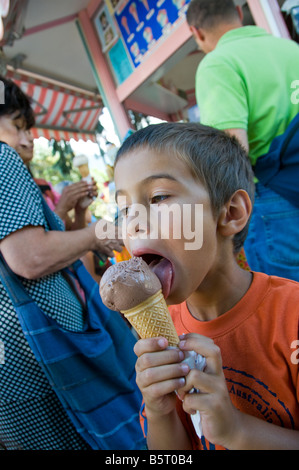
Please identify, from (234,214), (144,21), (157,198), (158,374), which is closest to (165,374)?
(158,374)

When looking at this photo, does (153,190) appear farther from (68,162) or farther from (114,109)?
(68,162)

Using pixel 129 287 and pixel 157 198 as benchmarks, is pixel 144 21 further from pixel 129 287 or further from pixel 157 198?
pixel 129 287

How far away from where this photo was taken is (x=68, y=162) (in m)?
7.59

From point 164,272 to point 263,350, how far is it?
0.40m

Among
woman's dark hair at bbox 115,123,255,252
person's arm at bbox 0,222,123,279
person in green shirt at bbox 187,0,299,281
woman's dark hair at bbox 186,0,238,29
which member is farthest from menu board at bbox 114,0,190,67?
person's arm at bbox 0,222,123,279

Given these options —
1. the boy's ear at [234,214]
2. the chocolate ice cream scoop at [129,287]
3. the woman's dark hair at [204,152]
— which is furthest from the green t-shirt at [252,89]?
the chocolate ice cream scoop at [129,287]

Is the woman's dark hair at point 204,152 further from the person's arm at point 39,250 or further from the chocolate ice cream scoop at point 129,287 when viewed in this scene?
the person's arm at point 39,250

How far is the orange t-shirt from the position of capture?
0.95 m

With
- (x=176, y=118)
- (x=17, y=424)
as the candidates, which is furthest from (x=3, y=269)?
(x=176, y=118)

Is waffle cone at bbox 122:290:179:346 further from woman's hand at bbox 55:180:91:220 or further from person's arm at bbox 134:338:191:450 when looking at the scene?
woman's hand at bbox 55:180:91:220

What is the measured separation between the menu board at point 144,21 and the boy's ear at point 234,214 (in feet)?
9.89

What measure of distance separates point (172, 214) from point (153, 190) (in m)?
0.10

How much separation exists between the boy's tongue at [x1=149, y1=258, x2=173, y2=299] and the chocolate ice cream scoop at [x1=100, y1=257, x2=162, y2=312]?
0.22ft

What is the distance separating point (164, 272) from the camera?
982 mm
